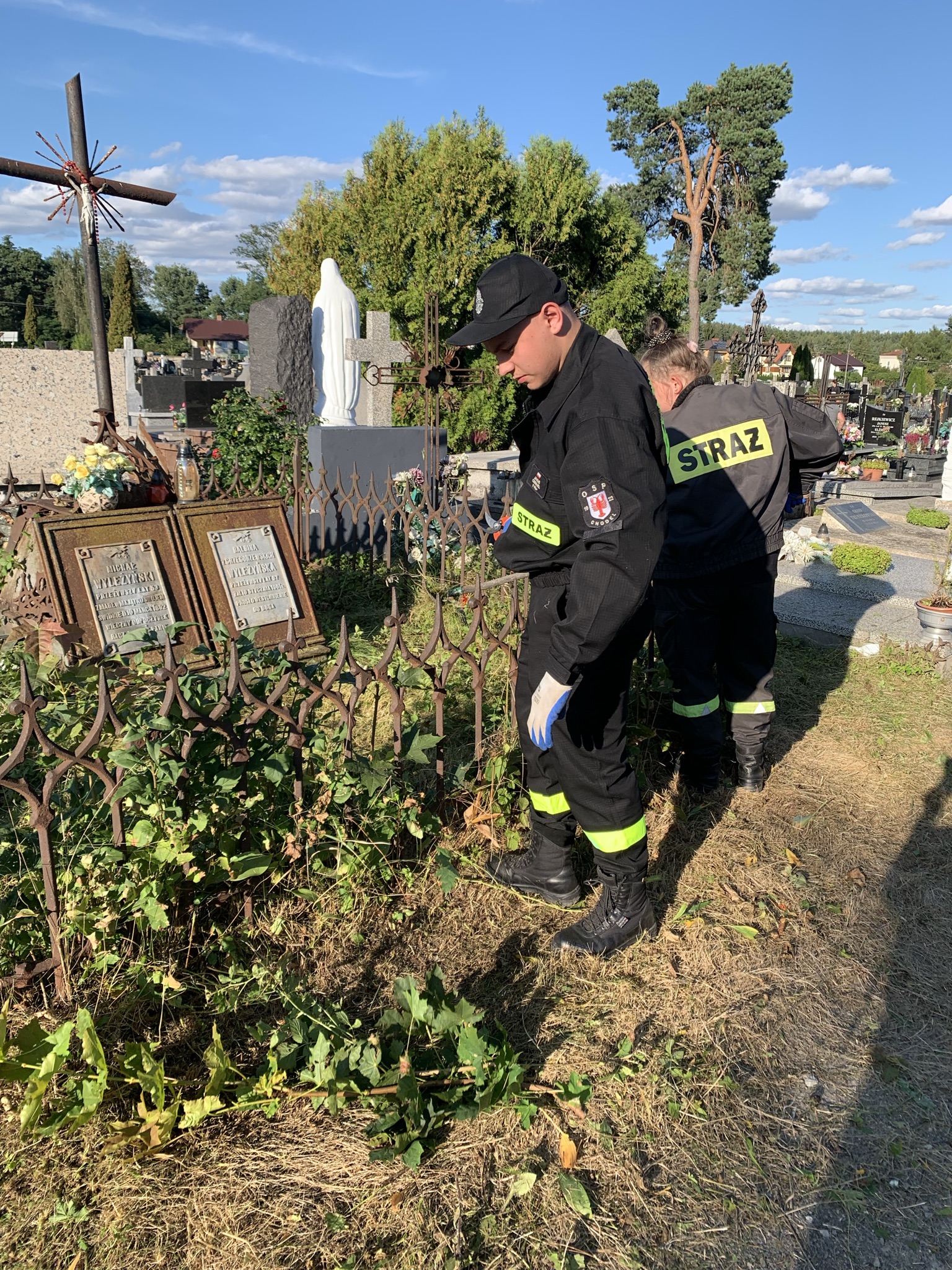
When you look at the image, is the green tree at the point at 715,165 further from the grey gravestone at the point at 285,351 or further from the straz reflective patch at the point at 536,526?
the straz reflective patch at the point at 536,526

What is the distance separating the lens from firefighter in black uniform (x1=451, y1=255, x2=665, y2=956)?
77.7 inches

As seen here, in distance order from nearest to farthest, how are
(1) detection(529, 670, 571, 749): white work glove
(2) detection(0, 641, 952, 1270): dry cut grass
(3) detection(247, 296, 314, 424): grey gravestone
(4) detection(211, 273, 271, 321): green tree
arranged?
(2) detection(0, 641, 952, 1270): dry cut grass < (1) detection(529, 670, 571, 749): white work glove < (3) detection(247, 296, 314, 424): grey gravestone < (4) detection(211, 273, 271, 321): green tree

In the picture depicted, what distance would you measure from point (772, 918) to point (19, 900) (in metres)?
2.14

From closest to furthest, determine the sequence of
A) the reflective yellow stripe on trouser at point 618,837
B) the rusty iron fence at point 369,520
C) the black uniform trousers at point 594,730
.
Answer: the black uniform trousers at point 594,730
the reflective yellow stripe on trouser at point 618,837
the rusty iron fence at point 369,520

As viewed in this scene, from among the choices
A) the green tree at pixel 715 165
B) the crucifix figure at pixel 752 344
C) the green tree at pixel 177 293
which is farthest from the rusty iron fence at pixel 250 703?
the green tree at pixel 177 293

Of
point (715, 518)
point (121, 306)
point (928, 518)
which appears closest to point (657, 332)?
point (715, 518)

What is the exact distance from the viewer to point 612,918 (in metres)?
2.44

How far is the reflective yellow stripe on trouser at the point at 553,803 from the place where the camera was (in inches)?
103

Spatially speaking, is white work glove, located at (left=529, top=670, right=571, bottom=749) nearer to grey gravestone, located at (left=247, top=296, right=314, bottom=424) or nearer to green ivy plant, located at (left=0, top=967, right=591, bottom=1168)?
green ivy plant, located at (left=0, top=967, right=591, bottom=1168)

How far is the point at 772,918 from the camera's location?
8.67 feet

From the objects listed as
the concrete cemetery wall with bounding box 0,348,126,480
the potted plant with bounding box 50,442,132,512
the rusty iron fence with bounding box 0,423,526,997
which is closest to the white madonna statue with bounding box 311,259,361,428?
the rusty iron fence with bounding box 0,423,526,997

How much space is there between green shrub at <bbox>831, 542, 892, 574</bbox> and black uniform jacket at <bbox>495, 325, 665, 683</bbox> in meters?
5.60

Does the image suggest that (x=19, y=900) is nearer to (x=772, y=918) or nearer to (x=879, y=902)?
(x=772, y=918)

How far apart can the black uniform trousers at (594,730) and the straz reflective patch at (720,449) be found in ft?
3.56
